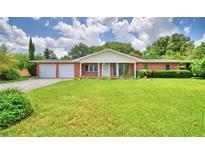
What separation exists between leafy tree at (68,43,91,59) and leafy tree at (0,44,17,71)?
26.3 meters

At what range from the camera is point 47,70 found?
928 inches

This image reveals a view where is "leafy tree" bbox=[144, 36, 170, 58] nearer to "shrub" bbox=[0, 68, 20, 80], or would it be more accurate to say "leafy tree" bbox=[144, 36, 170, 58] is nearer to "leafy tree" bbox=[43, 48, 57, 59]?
"leafy tree" bbox=[43, 48, 57, 59]

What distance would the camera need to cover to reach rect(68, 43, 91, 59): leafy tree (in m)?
44.0

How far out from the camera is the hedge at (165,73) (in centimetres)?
2092

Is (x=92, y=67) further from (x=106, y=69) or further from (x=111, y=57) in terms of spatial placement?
(x=111, y=57)

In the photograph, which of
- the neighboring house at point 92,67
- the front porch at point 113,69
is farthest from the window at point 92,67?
the front porch at point 113,69

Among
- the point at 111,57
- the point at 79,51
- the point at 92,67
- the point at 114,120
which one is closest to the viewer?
the point at 114,120

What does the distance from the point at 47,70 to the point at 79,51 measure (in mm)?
21167

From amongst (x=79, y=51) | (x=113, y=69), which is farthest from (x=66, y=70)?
(x=79, y=51)

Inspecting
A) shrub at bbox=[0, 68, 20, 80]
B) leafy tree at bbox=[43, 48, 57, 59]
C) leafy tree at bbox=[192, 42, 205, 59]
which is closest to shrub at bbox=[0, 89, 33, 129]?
shrub at bbox=[0, 68, 20, 80]

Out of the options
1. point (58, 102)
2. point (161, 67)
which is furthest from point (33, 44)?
point (58, 102)

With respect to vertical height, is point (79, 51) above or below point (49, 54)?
above
